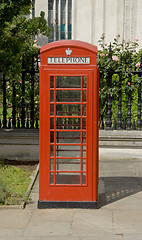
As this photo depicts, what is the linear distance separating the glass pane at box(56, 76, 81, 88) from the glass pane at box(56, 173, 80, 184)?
130 centimetres

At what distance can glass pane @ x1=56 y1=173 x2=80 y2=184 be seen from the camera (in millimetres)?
6008

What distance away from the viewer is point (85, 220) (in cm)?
550

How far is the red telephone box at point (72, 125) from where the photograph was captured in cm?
575

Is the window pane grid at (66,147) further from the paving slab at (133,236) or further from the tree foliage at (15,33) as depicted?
the tree foliage at (15,33)

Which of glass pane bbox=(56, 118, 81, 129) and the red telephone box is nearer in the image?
the red telephone box

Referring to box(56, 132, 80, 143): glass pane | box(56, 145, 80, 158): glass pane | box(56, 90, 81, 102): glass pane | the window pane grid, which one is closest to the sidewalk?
the window pane grid

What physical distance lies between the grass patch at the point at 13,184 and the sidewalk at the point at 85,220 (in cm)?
22

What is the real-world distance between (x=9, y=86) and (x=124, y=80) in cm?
269

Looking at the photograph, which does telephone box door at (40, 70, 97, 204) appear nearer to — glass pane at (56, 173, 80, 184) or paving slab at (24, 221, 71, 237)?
glass pane at (56, 173, 80, 184)

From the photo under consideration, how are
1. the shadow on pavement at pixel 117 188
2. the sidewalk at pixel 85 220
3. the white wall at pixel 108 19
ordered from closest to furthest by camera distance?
the sidewalk at pixel 85 220 → the shadow on pavement at pixel 117 188 → the white wall at pixel 108 19

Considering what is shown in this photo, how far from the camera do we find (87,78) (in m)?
5.73

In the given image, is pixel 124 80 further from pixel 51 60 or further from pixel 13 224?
pixel 13 224

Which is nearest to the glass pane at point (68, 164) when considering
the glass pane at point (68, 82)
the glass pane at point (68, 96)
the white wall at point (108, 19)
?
the glass pane at point (68, 96)

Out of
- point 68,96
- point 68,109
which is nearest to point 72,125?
point 68,109
